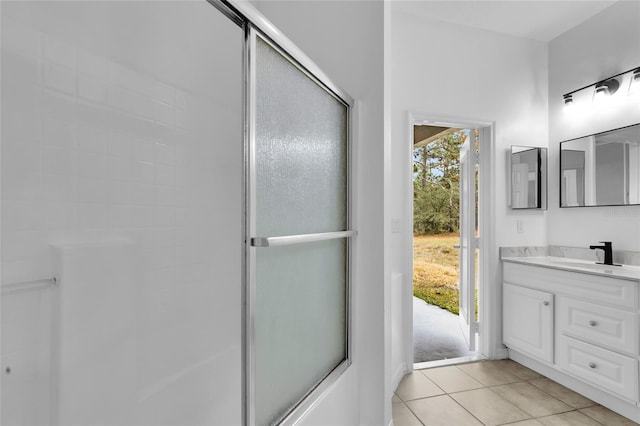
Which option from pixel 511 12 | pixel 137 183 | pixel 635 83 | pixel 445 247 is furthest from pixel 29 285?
pixel 445 247

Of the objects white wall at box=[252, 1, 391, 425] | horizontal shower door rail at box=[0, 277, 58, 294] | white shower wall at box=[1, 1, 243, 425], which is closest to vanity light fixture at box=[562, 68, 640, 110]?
white wall at box=[252, 1, 391, 425]

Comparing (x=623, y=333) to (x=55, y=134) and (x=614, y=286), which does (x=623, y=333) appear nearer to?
(x=614, y=286)

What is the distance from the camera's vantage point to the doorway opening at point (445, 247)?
3.23 m

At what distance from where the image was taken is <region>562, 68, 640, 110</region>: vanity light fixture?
8.18 ft

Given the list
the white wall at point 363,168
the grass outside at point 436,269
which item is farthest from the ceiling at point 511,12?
the grass outside at point 436,269

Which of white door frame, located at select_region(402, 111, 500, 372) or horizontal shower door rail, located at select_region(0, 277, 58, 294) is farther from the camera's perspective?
white door frame, located at select_region(402, 111, 500, 372)

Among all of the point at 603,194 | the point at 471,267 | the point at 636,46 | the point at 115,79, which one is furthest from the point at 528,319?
the point at 115,79

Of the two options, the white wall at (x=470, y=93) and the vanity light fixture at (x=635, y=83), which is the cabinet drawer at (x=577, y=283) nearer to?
the white wall at (x=470, y=93)

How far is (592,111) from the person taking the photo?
278 centimetres

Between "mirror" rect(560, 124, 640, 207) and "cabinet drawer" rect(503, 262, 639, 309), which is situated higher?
"mirror" rect(560, 124, 640, 207)

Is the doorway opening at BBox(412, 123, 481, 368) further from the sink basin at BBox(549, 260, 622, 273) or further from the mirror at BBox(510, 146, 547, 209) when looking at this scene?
the sink basin at BBox(549, 260, 622, 273)

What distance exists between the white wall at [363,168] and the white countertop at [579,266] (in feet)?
4.66

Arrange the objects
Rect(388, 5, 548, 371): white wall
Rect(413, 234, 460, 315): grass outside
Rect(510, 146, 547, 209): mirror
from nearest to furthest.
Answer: Rect(388, 5, 548, 371): white wall
Rect(510, 146, 547, 209): mirror
Rect(413, 234, 460, 315): grass outside

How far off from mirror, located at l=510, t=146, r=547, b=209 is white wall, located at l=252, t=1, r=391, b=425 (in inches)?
69.2
